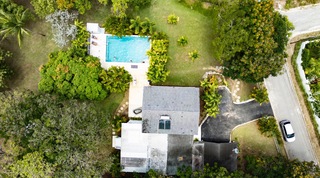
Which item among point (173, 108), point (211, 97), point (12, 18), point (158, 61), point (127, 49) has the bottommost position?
point (173, 108)

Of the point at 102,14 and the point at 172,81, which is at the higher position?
the point at 102,14

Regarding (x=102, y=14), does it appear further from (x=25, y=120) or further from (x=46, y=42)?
(x=25, y=120)

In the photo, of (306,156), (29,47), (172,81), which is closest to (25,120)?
(29,47)

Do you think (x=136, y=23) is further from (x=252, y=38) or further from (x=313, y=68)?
(x=313, y=68)

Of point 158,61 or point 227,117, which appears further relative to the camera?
point 227,117

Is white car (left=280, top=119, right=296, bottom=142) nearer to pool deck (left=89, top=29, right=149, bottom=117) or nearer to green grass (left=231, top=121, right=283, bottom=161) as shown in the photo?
green grass (left=231, top=121, right=283, bottom=161)

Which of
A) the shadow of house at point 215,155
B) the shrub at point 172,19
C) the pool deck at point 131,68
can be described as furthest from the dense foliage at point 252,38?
the pool deck at point 131,68

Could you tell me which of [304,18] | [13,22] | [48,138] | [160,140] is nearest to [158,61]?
[160,140]
